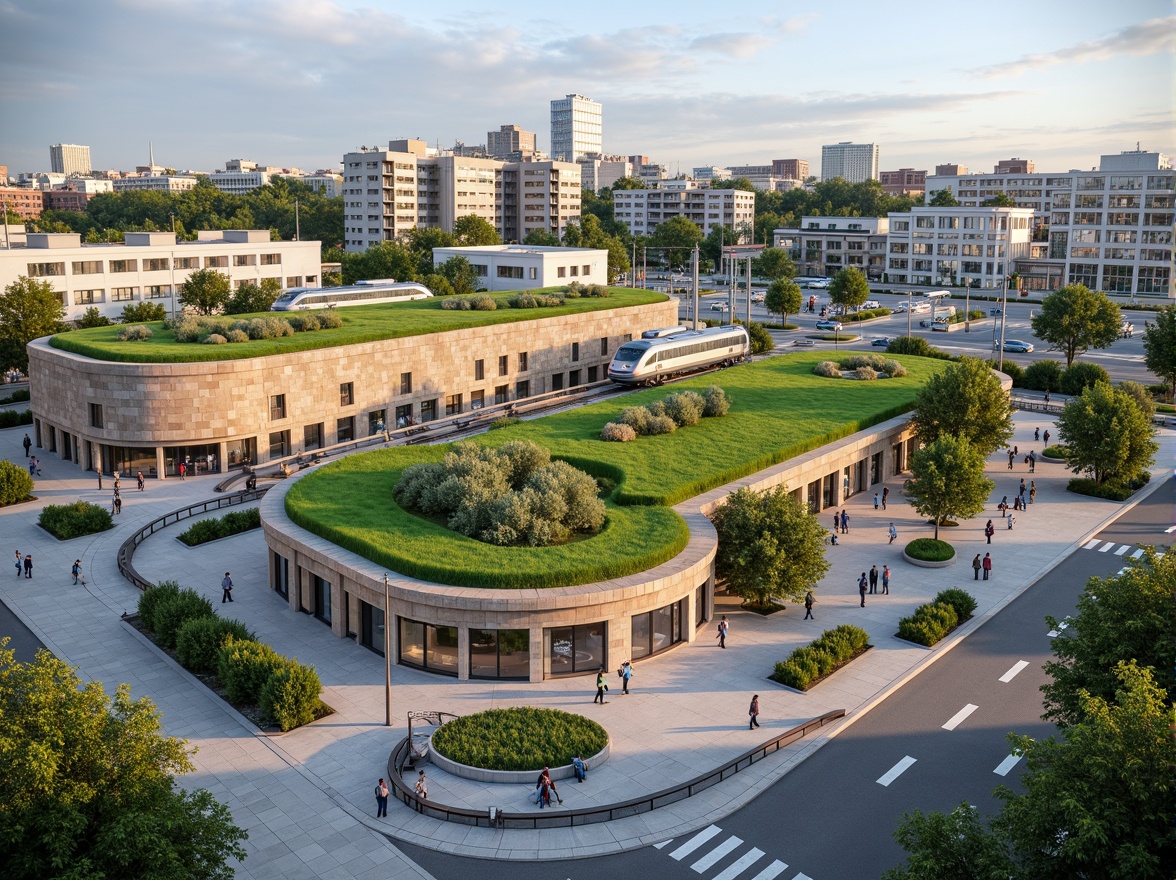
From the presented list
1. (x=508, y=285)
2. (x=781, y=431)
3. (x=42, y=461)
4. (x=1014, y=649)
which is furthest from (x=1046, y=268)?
(x=42, y=461)

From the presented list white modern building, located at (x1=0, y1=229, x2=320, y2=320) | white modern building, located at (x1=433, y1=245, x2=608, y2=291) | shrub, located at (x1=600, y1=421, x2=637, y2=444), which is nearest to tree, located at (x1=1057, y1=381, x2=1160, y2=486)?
shrub, located at (x1=600, y1=421, x2=637, y2=444)

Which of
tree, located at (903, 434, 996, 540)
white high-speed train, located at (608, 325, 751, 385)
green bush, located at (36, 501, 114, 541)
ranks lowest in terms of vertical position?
green bush, located at (36, 501, 114, 541)

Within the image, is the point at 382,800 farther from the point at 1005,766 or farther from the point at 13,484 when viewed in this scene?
the point at 13,484

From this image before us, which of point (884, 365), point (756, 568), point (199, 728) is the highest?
point (884, 365)

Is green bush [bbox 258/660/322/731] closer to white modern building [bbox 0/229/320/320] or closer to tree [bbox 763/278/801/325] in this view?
white modern building [bbox 0/229/320/320]

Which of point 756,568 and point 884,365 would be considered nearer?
point 756,568

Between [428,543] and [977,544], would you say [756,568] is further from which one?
[977,544]
